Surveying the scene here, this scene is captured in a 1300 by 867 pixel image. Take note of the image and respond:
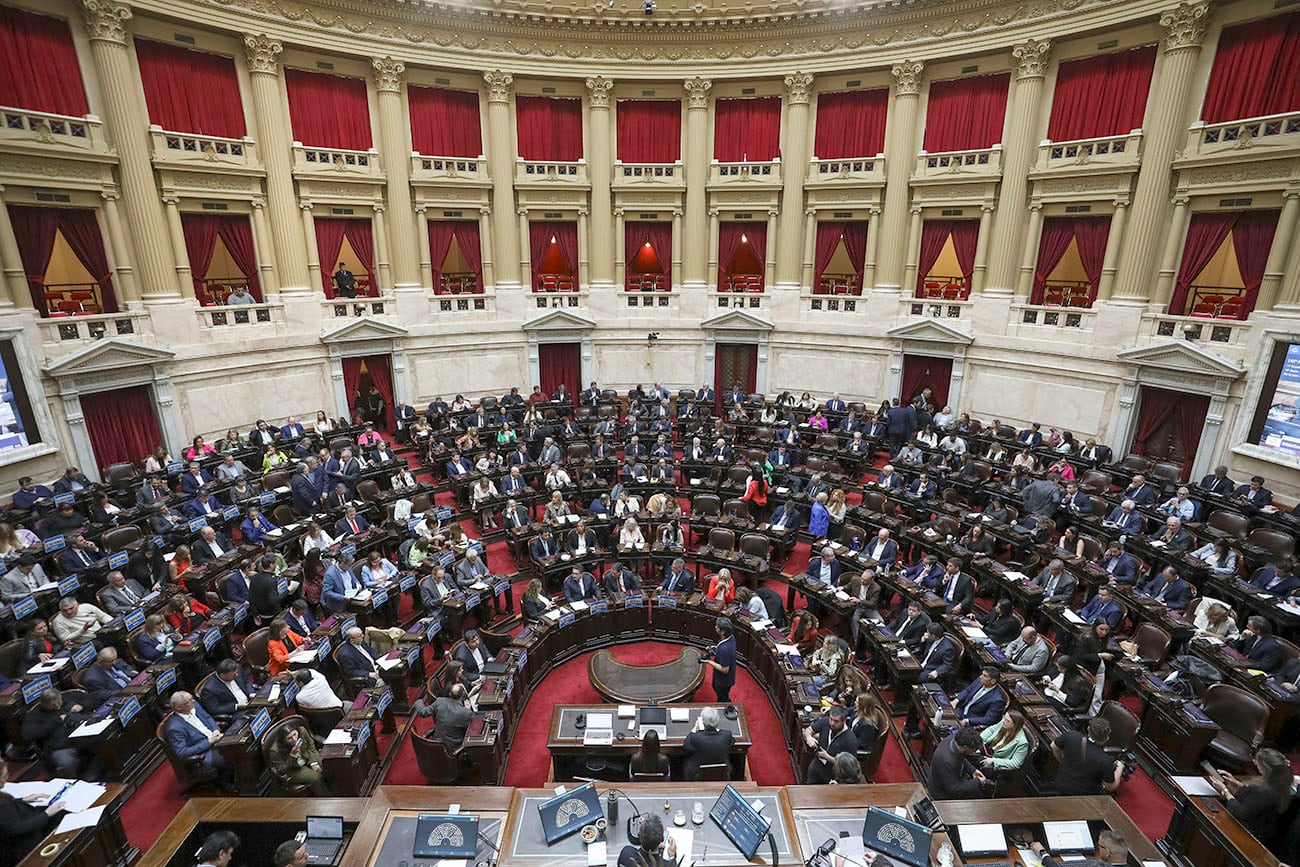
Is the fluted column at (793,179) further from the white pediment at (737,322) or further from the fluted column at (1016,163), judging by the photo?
the fluted column at (1016,163)

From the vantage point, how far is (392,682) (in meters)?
9.55

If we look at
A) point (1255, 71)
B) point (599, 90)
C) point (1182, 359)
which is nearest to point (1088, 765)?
point (1182, 359)

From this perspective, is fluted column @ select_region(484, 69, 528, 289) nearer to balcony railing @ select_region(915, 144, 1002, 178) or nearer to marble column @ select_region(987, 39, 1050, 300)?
balcony railing @ select_region(915, 144, 1002, 178)

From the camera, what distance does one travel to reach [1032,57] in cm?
1877

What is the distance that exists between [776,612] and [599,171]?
61.0ft

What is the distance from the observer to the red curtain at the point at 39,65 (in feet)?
48.1

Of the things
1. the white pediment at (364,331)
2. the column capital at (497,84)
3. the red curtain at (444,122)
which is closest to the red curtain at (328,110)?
the red curtain at (444,122)

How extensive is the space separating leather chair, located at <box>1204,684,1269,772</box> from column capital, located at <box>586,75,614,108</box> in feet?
76.1

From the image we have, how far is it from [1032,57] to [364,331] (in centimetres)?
2218

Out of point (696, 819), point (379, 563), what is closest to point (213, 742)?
point (379, 563)

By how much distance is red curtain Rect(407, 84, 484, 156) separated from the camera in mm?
21797

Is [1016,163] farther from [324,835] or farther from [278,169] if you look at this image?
[324,835]

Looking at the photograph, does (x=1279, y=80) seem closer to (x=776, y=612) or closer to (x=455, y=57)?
(x=776, y=612)

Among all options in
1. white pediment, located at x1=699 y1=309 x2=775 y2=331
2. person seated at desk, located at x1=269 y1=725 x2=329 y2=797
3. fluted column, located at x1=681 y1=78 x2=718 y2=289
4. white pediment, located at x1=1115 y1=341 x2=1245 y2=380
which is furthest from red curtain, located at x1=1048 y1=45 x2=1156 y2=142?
person seated at desk, located at x1=269 y1=725 x2=329 y2=797
